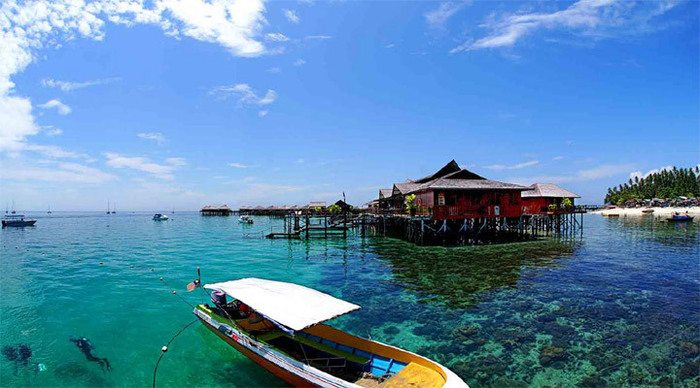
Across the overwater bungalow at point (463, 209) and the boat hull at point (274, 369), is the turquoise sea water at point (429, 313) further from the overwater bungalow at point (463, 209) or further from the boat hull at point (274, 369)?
the overwater bungalow at point (463, 209)

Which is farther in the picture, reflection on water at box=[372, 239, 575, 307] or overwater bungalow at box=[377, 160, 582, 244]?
overwater bungalow at box=[377, 160, 582, 244]

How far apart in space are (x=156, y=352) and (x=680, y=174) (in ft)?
494

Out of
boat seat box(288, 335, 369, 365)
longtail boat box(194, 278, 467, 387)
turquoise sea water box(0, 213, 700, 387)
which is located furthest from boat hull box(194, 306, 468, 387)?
turquoise sea water box(0, 213, 700, 387)

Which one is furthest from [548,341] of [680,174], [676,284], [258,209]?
[680,174]

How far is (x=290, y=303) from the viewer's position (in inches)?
420

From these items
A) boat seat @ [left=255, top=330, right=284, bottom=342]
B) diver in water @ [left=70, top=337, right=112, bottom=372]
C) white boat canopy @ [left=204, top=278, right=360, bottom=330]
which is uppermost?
white boat canopy @ [left=204, top=278, right=360, bottom=330]

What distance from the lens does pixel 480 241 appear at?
3772cm

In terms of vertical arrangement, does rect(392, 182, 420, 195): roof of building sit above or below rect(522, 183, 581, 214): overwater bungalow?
above

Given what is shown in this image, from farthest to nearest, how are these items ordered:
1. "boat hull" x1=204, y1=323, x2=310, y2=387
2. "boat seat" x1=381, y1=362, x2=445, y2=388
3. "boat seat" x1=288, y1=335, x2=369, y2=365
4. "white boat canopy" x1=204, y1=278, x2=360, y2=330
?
"boat seat" x1=288, y1=335, x2=369, y2=365, "white boat canopy" x1=204, y1=278, x2=360, y2=330, "boat hull" x1=204, y1=323, x2=310, y2=387, "boat seat" x1=381, y1=362, x2=445, y2=388

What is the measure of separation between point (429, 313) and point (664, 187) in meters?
138

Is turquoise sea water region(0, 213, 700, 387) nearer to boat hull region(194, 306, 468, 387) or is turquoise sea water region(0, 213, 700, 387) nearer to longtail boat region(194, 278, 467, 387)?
boat hull region(194, 306, 468, 387)

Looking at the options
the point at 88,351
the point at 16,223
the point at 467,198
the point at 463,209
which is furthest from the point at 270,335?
the point at 16,223

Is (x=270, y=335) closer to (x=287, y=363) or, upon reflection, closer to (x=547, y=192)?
(x=287, y=363)

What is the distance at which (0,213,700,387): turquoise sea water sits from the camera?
452 inches
